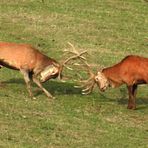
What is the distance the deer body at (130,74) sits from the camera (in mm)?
14406

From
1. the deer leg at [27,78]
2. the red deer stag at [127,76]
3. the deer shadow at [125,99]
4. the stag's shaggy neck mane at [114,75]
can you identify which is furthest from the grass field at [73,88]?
the stag's shaggy neck mane at [114,75]

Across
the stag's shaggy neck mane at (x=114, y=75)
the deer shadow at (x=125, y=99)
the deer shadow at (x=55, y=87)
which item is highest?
the stag's shaggy neck mane at (x=114, y=75)

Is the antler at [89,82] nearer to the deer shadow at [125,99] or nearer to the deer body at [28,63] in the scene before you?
the deer body at [28,63]

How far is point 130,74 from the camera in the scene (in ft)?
47.5

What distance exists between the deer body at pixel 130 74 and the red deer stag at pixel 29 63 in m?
0.83

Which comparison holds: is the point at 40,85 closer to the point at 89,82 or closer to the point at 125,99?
the point at 89,82

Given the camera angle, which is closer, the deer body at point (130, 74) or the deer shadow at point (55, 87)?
the deer body at point (130, 74)

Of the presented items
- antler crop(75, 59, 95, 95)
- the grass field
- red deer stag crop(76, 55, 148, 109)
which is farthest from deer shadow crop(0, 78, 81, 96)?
red deer stag crop(76, 55, 148, 109)

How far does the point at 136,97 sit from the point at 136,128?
3120 mm

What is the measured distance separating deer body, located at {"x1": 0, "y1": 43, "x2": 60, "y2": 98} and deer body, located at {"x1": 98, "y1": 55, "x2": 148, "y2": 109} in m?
1.13

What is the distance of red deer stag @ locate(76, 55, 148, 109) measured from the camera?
14.4 meters

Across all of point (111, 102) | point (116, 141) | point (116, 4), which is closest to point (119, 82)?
point (111, 102)

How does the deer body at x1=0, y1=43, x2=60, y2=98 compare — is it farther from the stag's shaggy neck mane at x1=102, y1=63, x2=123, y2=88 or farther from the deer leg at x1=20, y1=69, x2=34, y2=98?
the stag's shaggy neck mane at x1=102, y1=63, x2=123, y2=88

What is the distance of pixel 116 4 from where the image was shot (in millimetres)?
28734
